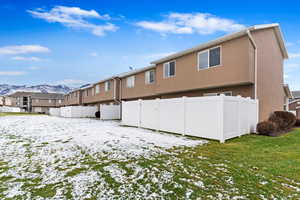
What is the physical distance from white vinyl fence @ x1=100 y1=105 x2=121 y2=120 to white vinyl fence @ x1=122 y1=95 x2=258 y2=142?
10.8 metres

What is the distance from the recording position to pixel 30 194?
2.86m

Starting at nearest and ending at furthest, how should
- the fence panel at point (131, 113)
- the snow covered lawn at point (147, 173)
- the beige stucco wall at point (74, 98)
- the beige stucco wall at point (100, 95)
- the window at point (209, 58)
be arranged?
the snow covered lawn at point (147, 173) → the window at point (209, 58) → the fence panel at point (131, 113) → the beige stucco wall at point (100, 95) → the beige stucco wall at point (74, 98)

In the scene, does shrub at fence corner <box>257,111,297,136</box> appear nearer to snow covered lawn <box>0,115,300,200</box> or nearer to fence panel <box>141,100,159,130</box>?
snow covered lawn <box>0,115,300,200</box>

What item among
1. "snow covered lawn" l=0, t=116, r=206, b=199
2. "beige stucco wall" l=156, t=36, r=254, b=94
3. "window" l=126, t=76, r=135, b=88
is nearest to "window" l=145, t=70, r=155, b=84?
"window" l=126, t=76, r=135, b=88

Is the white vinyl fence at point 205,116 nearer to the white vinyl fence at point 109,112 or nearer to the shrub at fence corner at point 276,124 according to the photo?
the shrub at fence corner at point 276,124

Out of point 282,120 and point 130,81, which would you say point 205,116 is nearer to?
point 282,120

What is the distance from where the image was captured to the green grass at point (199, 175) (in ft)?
9.61

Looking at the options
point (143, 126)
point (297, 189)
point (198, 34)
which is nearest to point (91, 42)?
point (198, 34)

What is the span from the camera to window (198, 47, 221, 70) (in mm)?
10688

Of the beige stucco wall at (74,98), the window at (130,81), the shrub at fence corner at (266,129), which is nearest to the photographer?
the shrub at fence corner at (266,129)

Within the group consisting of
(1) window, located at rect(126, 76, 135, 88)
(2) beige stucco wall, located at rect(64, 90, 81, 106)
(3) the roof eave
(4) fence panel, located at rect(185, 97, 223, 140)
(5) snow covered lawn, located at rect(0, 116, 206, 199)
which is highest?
(3) the roof eave

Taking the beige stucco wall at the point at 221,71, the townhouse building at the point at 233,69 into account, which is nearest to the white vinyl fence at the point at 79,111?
the townhouse building at the point at 233,69

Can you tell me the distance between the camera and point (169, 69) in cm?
1434

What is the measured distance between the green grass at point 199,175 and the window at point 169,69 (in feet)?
31.4
